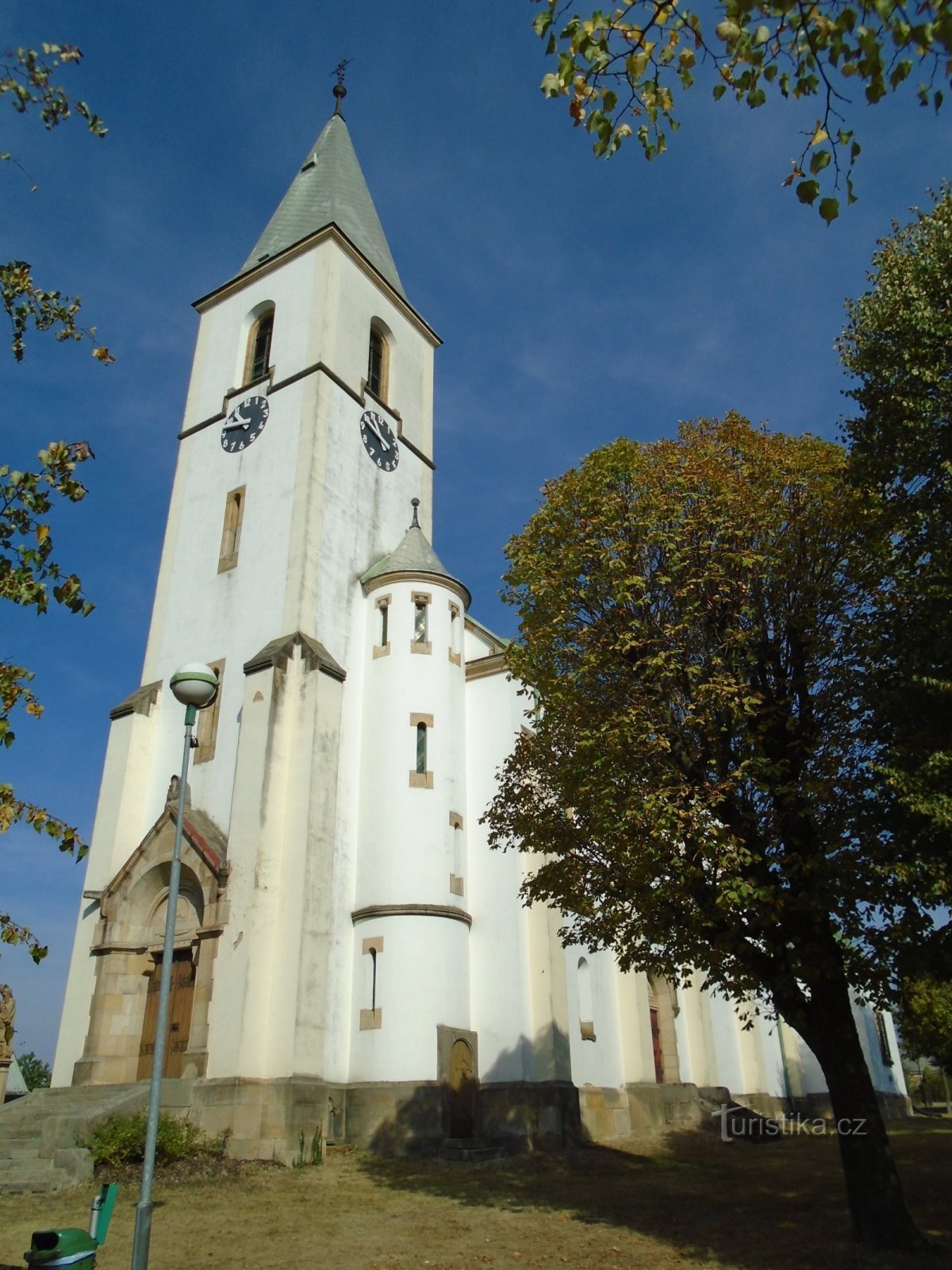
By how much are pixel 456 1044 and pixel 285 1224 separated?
901 centimetres

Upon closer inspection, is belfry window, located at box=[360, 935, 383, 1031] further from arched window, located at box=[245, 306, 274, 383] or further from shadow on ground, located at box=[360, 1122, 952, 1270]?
arched window, located at box=[245, 306, 274, 383]

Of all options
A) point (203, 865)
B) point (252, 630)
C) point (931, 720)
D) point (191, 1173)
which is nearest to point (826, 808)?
point (931, 720)

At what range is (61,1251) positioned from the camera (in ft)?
22.5

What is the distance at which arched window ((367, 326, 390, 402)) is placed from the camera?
32219mm

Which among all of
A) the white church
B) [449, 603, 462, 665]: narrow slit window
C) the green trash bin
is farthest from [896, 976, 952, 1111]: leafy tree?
the green trash bin

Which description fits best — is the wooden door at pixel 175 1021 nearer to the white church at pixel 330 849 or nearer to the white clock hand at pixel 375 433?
the white church at pixel 330 849

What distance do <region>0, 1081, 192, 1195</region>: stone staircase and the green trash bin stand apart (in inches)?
393

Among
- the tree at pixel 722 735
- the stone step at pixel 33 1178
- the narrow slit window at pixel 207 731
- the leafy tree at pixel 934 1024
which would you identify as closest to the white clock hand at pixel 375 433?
the narrow slit window at pixel 207 731

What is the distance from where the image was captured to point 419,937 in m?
21.8

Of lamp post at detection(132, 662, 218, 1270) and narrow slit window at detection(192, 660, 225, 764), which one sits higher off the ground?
narrow slit window at detection(192, 660, 225, 764)

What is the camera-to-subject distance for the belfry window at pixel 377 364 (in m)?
32.2

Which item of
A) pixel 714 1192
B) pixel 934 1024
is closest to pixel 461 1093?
pixel 714 1192

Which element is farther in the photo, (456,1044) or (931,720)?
(456,1044)

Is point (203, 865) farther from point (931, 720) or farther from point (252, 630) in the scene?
point (931, 720)
